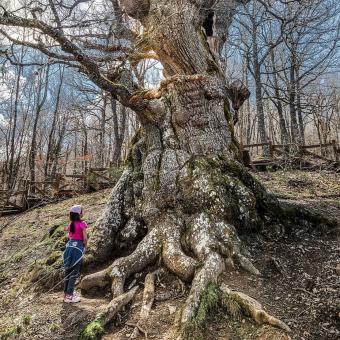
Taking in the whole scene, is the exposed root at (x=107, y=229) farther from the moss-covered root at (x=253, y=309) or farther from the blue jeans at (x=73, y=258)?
the moss-covered root at (x=253, y=309)

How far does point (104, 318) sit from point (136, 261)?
1003 mm

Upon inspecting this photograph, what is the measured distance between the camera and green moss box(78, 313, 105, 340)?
11.7 ft

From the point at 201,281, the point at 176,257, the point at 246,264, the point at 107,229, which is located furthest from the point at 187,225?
the point at 107,229

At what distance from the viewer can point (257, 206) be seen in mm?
5586

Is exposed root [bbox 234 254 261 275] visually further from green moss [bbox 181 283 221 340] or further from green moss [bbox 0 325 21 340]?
green moss [bbox 0 325 21 340]

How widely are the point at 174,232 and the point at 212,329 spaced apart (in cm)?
163

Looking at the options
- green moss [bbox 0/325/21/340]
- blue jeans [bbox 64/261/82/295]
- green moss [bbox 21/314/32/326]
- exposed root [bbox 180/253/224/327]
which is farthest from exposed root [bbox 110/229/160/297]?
green moss [bbox 0/325/21/340]

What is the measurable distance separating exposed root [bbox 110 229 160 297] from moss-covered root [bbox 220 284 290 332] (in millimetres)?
1210

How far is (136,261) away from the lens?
468 centimetres

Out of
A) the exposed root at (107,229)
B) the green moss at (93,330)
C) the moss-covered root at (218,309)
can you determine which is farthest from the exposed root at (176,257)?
the green moss at (93,330)

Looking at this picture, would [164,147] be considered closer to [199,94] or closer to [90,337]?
[199,94]

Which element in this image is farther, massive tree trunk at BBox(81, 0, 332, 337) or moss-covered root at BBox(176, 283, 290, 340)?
massive tree trunk at BBox(81, 0, 332, 337)

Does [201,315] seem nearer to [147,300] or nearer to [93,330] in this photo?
[147,300]

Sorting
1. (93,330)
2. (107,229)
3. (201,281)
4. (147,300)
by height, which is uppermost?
(107,229)
